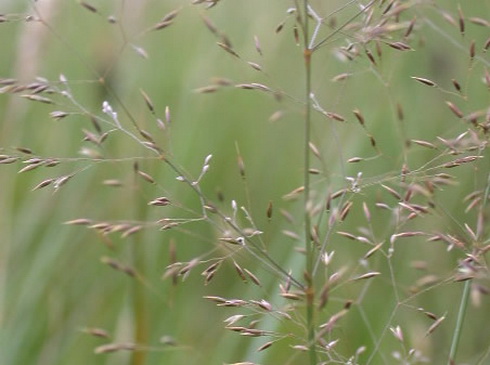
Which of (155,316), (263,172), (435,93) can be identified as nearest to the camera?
(155,316)

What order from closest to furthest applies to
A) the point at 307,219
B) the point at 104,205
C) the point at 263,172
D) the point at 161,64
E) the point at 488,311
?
the point at 307,219 → the point at 488,311 → the point at 104,205 → the point at 263,172 → the point at 161,64

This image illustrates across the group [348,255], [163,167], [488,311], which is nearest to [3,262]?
[163,167]

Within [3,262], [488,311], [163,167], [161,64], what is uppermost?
[161,64]

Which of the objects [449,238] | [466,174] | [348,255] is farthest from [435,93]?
[449,238]

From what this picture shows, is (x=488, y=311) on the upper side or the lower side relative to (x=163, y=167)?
lower

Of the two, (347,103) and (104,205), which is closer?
(104,205)

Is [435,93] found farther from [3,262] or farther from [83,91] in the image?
[3,262]

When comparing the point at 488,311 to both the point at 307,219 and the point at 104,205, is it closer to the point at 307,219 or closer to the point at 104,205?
the point at 104,205
